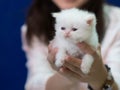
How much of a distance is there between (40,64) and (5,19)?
393 millimetres

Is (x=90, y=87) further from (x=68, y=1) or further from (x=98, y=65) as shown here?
(x=68, y=1)

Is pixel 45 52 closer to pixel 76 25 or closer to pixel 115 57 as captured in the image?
pixel 115 57

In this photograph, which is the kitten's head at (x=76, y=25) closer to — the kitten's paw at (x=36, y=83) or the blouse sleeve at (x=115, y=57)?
the blouse sleeve at (x=115, y=57)

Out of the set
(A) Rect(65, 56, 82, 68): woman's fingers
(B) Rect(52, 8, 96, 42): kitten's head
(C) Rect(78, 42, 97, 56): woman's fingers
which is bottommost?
(A) Rect(65, 56, 82, 68): woman's fingers

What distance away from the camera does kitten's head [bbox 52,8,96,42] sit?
0.51 metres

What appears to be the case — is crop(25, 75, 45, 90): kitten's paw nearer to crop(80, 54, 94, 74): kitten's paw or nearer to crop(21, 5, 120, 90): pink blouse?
crop(21, 5, 120, 90): pink blouse

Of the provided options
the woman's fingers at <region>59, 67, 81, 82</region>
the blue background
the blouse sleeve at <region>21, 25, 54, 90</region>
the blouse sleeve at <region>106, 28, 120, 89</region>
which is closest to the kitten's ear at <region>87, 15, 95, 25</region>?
the woman's fingers at <region>59, 67, 81, 82</region>

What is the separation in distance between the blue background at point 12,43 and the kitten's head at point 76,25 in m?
0.85

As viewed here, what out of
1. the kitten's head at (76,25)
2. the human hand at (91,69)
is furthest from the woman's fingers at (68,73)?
the kitten's head at (76,25)

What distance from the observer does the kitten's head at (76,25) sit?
1.68 feet

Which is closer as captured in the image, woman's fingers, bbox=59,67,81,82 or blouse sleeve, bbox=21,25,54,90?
woman's fingers, bbox=59,67,81,82

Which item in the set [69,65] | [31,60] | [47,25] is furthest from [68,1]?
[69,65]

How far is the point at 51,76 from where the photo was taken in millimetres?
952

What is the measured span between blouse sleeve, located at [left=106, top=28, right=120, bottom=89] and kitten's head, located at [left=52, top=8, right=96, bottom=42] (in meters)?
0.33
